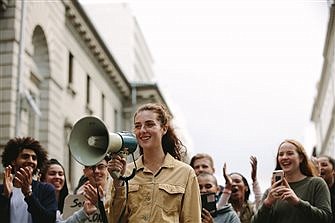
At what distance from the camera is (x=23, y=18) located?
19172 millimetres

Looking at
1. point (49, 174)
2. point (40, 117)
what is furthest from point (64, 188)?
Answer: point (40, 117)

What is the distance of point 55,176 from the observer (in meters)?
7.06

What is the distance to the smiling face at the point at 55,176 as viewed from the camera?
7.06 m

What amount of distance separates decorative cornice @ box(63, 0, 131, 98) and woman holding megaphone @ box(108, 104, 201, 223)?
2130 cm

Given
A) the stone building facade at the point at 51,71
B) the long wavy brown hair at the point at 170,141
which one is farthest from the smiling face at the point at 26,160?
the stone building facade at the point at 51,71

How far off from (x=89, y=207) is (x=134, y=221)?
3.99 ft

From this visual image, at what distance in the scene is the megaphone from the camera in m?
4.10

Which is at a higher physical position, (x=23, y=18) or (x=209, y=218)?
(x=23, y=18)

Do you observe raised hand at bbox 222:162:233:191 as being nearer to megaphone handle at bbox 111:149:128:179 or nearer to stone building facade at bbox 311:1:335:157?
megaphone handle at bbox 111:149:128:179

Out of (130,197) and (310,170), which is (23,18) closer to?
(310,170)

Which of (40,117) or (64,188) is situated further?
(40,117)

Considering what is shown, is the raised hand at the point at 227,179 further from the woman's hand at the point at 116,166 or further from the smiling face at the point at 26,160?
the woman's hand at the point at 116,166

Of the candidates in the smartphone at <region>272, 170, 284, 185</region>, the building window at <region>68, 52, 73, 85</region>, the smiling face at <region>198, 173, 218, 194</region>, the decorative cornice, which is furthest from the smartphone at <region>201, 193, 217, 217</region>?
the building window at <region>68, 52, 73, 85</region>

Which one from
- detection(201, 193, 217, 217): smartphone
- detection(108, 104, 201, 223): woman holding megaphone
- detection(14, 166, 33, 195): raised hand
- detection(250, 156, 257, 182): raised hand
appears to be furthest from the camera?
detection(250, 156, 257, 182): raised hand
